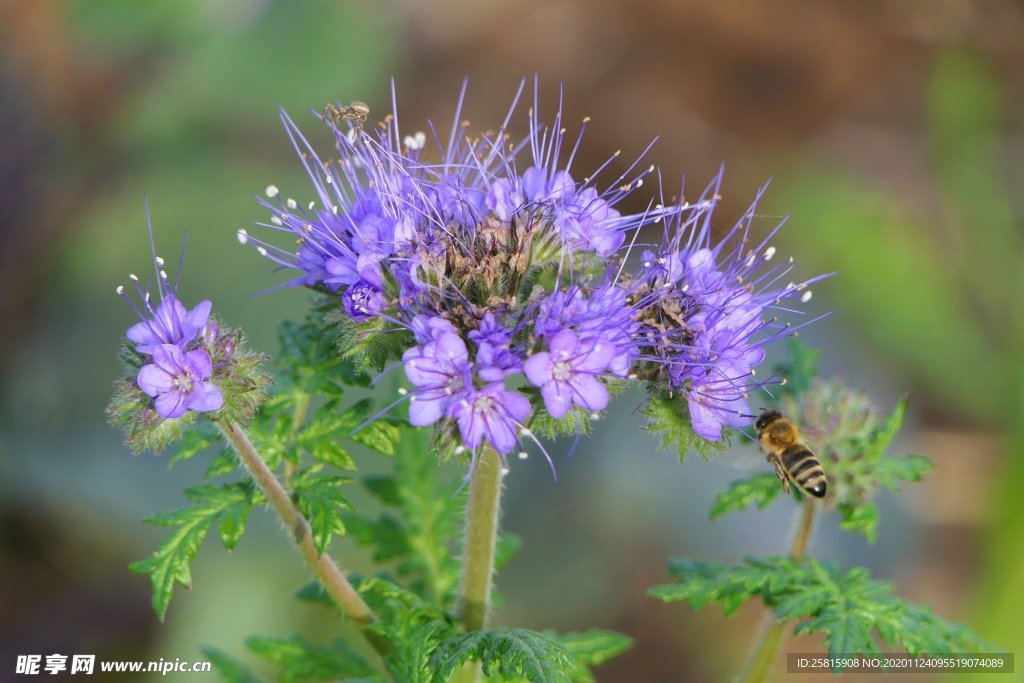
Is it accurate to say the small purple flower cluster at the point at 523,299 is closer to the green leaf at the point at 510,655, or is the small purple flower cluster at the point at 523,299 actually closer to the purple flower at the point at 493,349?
the purple flower at the point at 493,349

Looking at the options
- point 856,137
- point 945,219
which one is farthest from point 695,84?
point 945,219

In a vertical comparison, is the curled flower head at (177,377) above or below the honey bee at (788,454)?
above

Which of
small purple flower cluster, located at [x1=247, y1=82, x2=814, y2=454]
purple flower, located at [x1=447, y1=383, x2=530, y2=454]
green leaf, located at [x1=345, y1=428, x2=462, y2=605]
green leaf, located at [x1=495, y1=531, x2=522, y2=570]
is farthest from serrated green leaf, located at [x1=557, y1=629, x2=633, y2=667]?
purple flower, located at [x1=447, y1=383, x2=530, y2=454]

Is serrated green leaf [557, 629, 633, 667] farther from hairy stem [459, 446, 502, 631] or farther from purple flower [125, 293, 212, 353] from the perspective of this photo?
purple flower [125, 293, 212, 353]

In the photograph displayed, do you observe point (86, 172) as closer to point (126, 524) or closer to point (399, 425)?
point (126, 524)

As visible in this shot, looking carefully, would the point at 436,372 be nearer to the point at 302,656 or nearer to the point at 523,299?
the point at 523,299

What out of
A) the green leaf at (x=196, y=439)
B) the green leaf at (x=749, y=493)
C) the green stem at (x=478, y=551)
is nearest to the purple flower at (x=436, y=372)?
the green stem at (x=478, y=551)
